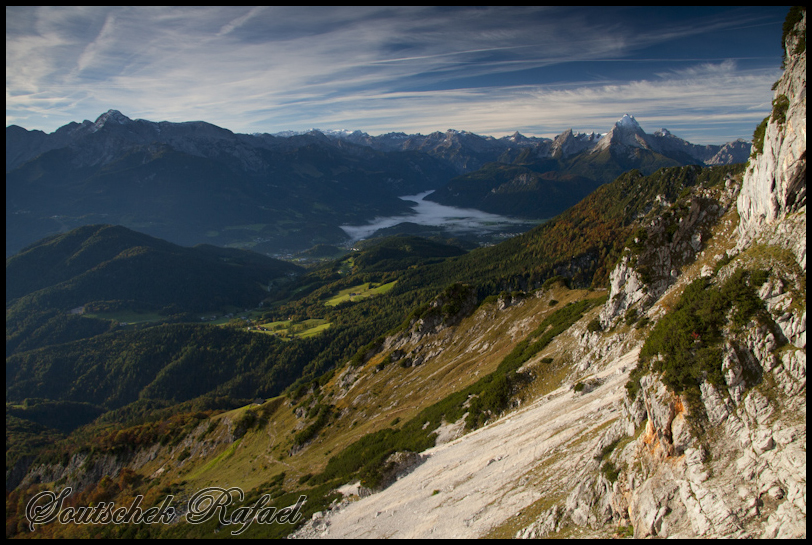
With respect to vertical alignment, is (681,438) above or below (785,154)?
below

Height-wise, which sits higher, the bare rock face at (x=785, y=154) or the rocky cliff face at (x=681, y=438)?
the bare rock face at (x=785, y=154)

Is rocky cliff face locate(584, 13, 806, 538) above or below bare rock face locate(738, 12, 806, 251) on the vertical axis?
below

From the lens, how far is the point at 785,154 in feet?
89.5

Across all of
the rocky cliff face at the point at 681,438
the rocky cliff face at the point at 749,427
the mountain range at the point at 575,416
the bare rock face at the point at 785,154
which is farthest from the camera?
the bare rock face at the point at 785,154

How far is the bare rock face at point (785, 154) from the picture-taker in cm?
2633

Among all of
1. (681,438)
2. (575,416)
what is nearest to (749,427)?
(681,438)

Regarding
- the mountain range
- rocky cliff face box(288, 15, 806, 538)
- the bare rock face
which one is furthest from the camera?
the bare rock face

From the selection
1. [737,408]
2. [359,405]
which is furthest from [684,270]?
[359,405]

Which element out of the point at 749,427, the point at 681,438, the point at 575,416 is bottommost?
the point at 575,416

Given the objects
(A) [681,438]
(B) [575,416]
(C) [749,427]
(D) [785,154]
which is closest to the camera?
(C) [749,427]

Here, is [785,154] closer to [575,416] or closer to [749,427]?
[749,427]

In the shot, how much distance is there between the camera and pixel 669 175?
636 feet

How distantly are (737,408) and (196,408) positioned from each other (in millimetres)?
186246

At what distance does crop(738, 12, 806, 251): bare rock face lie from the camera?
2633 cm
